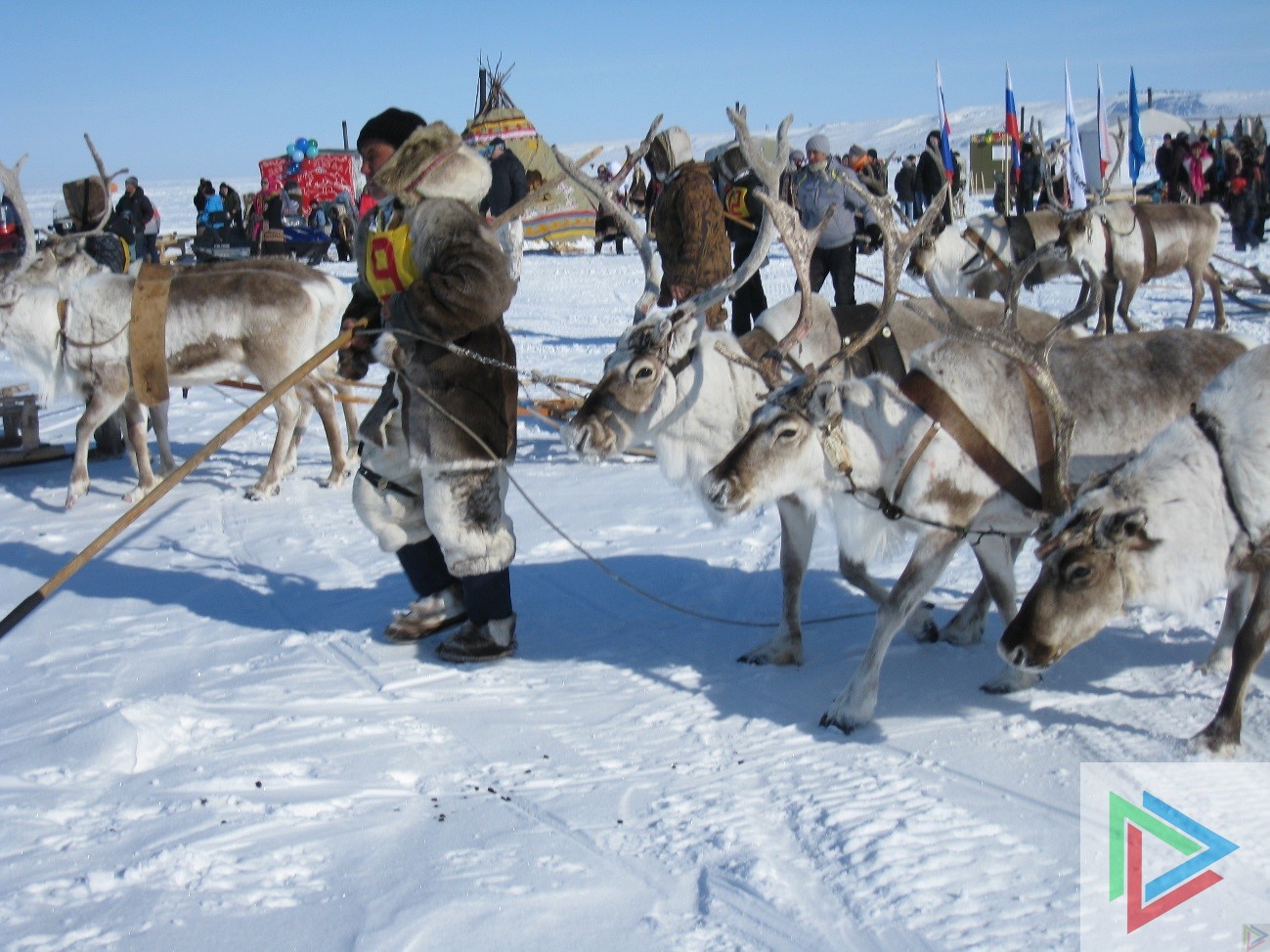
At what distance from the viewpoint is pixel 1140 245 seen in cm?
1061

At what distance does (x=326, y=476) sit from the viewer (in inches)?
299

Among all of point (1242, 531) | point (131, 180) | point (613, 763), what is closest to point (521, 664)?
point (613, 763)

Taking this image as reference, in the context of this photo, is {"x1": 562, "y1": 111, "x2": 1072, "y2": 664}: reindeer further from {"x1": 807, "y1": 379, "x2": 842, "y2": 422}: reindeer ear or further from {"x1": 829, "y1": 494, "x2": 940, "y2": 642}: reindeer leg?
{"x1": 807, "y1": 379, "x2": 842, "y2": 422}: reindeer ear

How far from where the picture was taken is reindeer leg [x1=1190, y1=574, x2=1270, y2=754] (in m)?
3.33

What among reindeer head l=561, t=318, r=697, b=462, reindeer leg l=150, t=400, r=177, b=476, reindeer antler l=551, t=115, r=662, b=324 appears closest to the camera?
reindeer head l=561, t=318, r=697, b=462

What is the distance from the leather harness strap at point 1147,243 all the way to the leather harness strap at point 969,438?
790cm

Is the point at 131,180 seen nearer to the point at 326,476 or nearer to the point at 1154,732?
the point at 326,476

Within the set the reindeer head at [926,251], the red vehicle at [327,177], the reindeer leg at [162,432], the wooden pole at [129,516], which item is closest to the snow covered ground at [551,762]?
the wooden pole at [129,516]

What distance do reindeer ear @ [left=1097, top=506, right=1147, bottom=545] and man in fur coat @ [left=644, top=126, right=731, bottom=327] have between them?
3.18 m

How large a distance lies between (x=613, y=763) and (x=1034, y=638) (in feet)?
4.26

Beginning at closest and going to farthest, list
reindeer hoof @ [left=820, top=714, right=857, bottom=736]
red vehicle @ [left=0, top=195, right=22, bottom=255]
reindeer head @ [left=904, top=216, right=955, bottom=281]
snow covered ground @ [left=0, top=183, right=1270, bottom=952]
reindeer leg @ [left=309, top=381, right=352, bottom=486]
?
snow covered ground @ [left=0, top=183, right=1270, bottom=952]
reindeer hoof @ [left=820, top=714, right=857, bottom=736]
reindeer leg @ [left=309, top=381, right=352, bottom=486]
reindeer head @ [left=904, top=216, right=955, bottom=281]
red vehicle @ [left=0, top=195, right=22, bottom=255]

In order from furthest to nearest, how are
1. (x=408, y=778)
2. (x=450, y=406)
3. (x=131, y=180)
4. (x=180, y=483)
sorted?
(x=131, y=180)
(x=180, y=483)
(x=450, y=406)
(x=408, y=778)

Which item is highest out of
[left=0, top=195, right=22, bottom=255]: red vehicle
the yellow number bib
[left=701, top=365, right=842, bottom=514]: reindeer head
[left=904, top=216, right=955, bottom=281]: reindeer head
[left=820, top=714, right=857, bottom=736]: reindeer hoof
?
[left=0, top=195, right=22, bottom=255]: red vehicle

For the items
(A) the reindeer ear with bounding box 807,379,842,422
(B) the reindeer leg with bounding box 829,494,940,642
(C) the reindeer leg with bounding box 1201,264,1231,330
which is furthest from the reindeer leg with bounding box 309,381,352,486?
(C) the reindeer leg with bounding box 1201,264,1231,330
